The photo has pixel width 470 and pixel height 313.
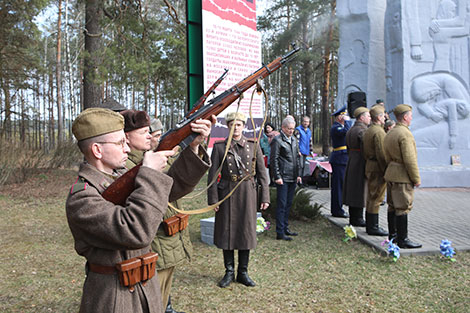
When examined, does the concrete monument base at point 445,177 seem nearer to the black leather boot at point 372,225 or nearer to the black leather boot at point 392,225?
the black leather boot at point 372,225

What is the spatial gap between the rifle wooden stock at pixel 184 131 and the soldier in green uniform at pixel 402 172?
3148mm

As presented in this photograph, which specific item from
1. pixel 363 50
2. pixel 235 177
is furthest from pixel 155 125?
pixel 363 50

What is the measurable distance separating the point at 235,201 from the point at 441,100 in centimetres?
981

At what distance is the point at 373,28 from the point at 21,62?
40.8 ft

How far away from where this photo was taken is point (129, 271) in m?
1.70

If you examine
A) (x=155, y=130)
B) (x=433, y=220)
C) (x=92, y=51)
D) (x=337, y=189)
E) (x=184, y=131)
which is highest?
(x=92, y=51)

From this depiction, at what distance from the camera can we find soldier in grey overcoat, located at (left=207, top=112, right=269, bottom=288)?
425cm

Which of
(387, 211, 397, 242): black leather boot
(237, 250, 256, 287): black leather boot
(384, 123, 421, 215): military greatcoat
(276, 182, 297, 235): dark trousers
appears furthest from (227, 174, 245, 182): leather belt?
(387, 211, 397, 242): black leather boot

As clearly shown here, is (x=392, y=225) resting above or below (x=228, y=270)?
above

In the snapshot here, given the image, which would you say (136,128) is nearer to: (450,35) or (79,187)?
(79,187)

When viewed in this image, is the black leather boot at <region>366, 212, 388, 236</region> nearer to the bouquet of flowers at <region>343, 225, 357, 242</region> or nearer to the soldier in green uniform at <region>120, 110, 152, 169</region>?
the bouquet of flowers at <region>343, 225, 357, 242</region>

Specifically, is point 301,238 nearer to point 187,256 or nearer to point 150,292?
point 187,256

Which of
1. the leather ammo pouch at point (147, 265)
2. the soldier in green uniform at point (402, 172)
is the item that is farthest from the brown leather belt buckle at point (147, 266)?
the soldier in green uniform at point (402, 172)

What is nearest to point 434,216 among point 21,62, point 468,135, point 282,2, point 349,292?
point 349,292
